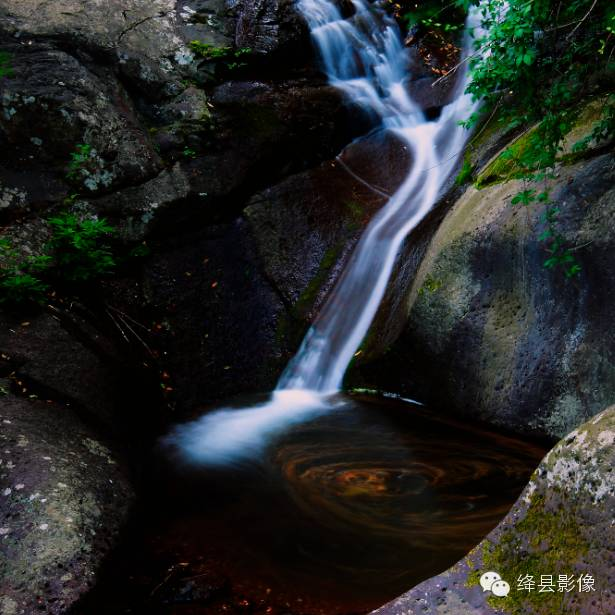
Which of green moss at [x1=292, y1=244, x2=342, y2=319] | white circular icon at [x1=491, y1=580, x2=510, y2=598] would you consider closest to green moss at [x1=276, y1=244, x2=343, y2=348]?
green moss at [x1=292, y1=244, x2=342, y2=319]

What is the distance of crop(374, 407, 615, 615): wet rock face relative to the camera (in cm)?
201

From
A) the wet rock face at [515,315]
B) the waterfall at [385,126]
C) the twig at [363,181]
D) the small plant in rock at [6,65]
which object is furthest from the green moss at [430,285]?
the small plant in rock at [6,65]

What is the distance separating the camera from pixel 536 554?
2201 millimetres

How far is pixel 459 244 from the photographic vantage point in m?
5.53

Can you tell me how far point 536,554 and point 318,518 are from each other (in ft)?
6.39

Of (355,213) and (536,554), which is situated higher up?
(355,213)

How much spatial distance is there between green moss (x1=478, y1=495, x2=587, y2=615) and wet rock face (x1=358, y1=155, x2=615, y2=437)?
2.48 m

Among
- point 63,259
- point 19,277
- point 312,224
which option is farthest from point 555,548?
point 312,224

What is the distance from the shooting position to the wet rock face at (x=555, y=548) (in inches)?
79.1

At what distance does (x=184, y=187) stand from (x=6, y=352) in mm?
2929

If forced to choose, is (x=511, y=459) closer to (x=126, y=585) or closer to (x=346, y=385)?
(x=346, y=385)

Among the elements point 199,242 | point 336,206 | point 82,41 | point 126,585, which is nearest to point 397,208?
point 336,206

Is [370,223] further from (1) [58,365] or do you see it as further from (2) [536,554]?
(2) [536,554]

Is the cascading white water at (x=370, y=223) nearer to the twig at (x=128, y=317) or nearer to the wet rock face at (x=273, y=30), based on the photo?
the wet rock face at (x=273, y=30)
